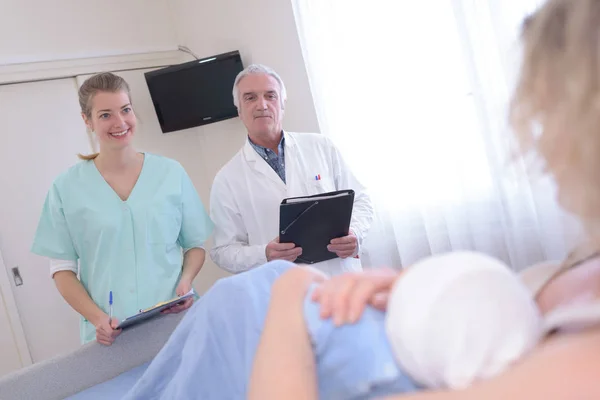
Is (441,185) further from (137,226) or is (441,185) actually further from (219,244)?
(137,226)

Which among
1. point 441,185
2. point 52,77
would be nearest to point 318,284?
point 441,185

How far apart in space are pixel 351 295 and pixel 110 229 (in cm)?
129

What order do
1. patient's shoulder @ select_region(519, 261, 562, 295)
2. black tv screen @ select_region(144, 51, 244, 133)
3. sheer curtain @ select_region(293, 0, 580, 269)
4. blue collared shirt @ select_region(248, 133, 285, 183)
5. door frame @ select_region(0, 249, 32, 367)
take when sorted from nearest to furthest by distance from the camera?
patient's shoulder @ select_region(519, 261, 562, 295)
sheer curtain @ select_region(293, 0, 580, 269)
blue collared shirt @ select_region(248, 133, 285, 183)
door frame @ select_region(0, 249, 32, 367)
black tv screen @ select_region(144, 51, 244, 133)

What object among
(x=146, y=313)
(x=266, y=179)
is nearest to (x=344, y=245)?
(x=266, y=179)

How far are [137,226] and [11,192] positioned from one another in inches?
54.5

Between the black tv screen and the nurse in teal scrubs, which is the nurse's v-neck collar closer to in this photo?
the nurse in teal scrubs

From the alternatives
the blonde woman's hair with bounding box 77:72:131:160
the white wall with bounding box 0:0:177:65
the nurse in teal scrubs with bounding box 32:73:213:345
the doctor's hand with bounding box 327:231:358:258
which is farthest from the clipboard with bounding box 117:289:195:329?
the white wall with bounding box 0:0:177:65

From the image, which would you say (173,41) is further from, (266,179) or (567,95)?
(567,95)

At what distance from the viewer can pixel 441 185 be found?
92.3 inches

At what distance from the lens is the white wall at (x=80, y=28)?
2.86 meters

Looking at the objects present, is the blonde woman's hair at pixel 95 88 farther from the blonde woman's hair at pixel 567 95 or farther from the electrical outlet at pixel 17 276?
the blonde woman's hair at pixel 567 95

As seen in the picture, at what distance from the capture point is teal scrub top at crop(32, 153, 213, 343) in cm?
179

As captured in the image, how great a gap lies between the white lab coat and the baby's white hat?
142 centimetres

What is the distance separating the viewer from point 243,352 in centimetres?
98
